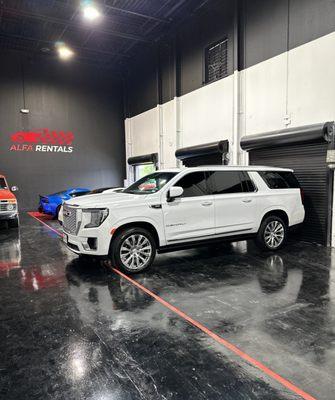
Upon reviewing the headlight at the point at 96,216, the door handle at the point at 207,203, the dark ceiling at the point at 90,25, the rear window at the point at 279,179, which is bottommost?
the headlight at the point at 96,216

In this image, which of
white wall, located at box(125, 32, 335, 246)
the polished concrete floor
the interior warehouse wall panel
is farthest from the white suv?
white wall, located at box(125, 32, 335, 246)

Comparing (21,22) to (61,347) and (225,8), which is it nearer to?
(225,8)

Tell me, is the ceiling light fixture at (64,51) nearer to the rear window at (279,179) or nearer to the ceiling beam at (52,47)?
the ceiling beam at (52,47)

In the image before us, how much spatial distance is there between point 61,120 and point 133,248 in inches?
483

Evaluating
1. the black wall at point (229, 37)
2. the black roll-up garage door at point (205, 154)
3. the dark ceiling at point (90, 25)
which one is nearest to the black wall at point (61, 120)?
the dark ceiling at point (90, 25)

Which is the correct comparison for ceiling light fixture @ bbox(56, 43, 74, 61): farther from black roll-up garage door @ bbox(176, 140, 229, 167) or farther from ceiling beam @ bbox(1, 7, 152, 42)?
black roll-up garage door @ bbox(176, 140, 229, 167)

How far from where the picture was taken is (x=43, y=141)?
14.8 meters

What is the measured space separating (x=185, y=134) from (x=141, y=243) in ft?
24.0

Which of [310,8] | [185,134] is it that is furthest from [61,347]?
[185,134]

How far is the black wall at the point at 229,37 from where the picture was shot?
705cm

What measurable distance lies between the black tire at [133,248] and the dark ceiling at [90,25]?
847 cm

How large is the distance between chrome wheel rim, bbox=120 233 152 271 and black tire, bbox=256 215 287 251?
242cm

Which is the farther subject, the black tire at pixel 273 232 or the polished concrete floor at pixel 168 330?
the black tire at pixel 273 232

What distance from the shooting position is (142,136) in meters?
14.7
